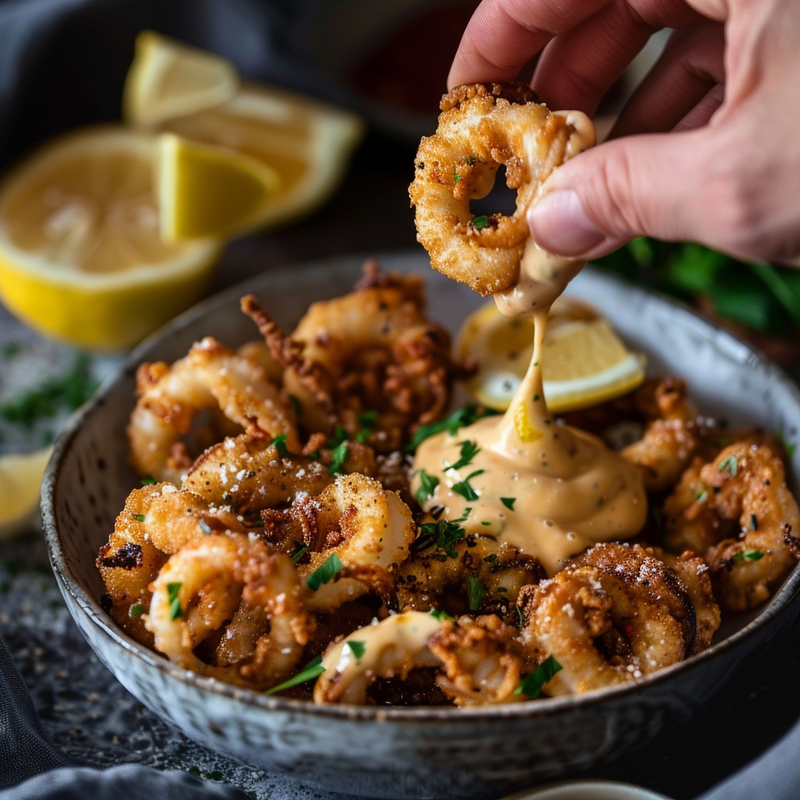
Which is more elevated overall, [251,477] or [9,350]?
[251,477]

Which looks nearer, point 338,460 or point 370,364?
point 338,460

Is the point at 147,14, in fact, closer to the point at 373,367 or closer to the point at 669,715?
the point at 373,367

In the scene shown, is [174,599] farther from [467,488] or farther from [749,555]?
[749,555]

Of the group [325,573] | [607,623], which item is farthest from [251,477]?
[607,623]

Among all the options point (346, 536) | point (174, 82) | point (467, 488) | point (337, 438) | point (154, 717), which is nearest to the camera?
point (346, 536)

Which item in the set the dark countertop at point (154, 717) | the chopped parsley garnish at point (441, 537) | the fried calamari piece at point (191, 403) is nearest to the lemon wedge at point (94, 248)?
the dark countertop at point (154, 717)
